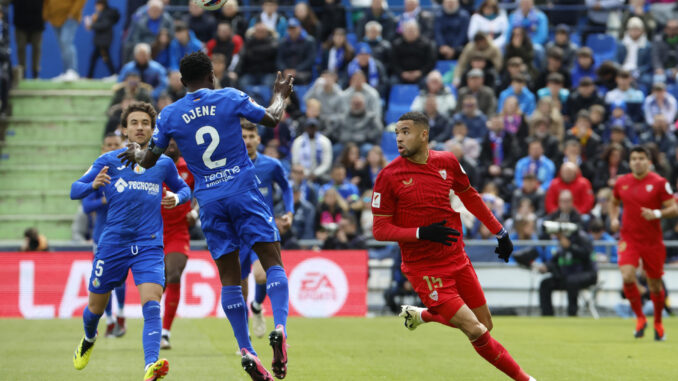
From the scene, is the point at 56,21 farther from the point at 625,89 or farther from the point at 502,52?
the point at 625,89

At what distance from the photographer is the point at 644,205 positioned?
1534 cm

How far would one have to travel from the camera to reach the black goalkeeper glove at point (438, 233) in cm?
845

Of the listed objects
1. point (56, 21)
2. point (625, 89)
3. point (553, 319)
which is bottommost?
point (553, 319)

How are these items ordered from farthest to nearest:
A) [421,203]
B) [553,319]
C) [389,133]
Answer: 1. [389,133]
2. [553,319]
3. [421,203]

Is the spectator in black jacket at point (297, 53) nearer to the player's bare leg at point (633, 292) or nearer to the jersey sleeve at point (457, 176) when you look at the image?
the player's bare leg at point (633, 292)

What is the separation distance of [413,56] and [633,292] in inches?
399

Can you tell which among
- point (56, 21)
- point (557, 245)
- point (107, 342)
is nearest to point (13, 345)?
point (107, 342)

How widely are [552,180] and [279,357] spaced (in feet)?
45.2

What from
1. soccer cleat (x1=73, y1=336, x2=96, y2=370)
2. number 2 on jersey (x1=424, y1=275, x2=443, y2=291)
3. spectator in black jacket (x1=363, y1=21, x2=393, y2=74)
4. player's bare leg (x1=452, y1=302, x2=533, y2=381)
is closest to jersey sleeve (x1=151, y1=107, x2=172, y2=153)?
soccer cleat (x1=73, y1=336, x2=96, y2=370)

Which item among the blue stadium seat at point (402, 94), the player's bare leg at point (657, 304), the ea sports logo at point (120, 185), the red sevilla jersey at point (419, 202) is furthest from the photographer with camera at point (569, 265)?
the ea sports logo at point (120, 185)

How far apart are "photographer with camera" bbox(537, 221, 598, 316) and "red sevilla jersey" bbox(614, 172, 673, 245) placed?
3.91m

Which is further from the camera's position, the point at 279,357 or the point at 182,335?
the point at 182,335

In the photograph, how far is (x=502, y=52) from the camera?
24531 millimetres

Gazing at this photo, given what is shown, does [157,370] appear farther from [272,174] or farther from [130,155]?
[272,174]
